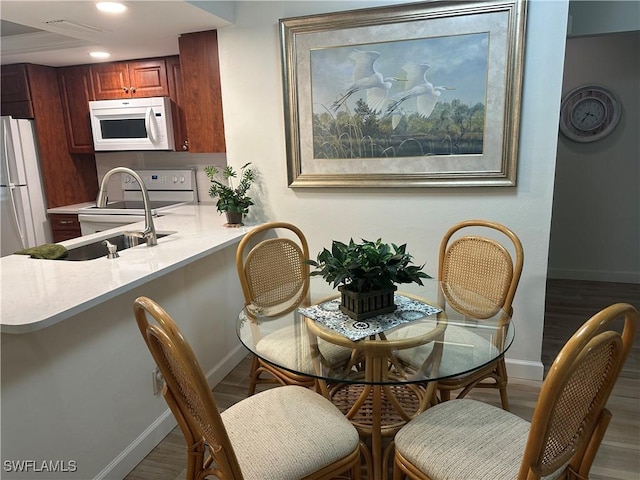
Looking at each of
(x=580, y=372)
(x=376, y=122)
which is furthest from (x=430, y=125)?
(x=580, y=372)

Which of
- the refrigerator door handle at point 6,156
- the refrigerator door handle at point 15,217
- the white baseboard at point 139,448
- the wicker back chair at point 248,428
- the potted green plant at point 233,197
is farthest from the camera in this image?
the refrigerator door handle at point 15,217

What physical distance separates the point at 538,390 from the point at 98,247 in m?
2.60

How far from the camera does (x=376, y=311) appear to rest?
1.61 meters

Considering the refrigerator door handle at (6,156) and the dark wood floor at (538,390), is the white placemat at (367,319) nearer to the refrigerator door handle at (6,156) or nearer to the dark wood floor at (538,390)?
the dark wood floor at (538,390)

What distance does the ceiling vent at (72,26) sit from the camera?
2410 millimetres

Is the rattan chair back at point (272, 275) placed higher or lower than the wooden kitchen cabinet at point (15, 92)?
lower

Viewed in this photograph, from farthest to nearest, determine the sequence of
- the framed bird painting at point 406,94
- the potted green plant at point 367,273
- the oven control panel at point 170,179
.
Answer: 1. the oven control panel at point 170,179
2. the framed bird painting at point 406,94
3. the potted green plant at point 367,273

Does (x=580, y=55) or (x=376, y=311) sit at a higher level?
(x=580, y=55)

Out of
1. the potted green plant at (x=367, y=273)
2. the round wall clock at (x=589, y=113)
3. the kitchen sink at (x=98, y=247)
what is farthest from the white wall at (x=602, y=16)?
the kitchen sink at (x=98, y=247)

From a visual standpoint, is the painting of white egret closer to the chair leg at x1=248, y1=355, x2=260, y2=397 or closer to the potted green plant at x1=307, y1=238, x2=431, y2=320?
the potted green plant at x1=307, y1=238, x2=431, y2=320

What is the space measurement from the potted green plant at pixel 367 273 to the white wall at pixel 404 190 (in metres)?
1.05

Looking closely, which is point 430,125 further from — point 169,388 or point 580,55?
point 580,55

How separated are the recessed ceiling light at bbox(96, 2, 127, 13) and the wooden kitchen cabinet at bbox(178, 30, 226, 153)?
599mm

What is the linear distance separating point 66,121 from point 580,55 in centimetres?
471
